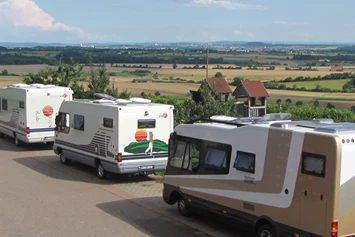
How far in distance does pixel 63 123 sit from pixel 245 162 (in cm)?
1053

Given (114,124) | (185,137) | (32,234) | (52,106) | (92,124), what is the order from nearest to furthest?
(32,234)
(185,137)
(114,124)
(92,124)
(52,106)

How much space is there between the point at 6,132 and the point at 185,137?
15159 millimetres

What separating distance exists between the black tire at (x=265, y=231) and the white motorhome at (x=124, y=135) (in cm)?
677

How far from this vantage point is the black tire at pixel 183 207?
1245 centimetres

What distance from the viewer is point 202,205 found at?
38.6ft

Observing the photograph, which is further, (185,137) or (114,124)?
(114,124)

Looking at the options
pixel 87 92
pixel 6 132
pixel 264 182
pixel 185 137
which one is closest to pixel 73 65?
pixel 87 92

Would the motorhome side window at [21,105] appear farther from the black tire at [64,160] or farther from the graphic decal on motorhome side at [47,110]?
the black tire at [64,160]

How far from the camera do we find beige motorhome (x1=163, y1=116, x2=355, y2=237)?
28.1 ft

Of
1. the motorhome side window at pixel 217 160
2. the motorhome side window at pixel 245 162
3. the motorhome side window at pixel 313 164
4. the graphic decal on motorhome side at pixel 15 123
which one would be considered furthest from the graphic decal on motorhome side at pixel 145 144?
the graphic decal on motorhome side at pixel 15 123

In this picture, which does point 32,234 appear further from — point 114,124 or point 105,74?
point 105,74

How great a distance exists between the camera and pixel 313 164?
8.86 m

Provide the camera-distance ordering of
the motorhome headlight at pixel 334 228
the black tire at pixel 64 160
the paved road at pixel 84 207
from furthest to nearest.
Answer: the black tire at pixel 64 160
the paved road at pixel 84 207
the motorhome headlight at pixel 334 228

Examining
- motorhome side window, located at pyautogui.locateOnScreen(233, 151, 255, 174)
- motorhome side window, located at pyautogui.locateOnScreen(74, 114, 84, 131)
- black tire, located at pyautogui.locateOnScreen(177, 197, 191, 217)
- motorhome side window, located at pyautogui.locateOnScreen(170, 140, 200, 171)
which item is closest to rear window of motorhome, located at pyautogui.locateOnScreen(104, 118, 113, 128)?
motorhome side window, located at pyautogui.locateOnScreen(74, 114, 84, 131)
